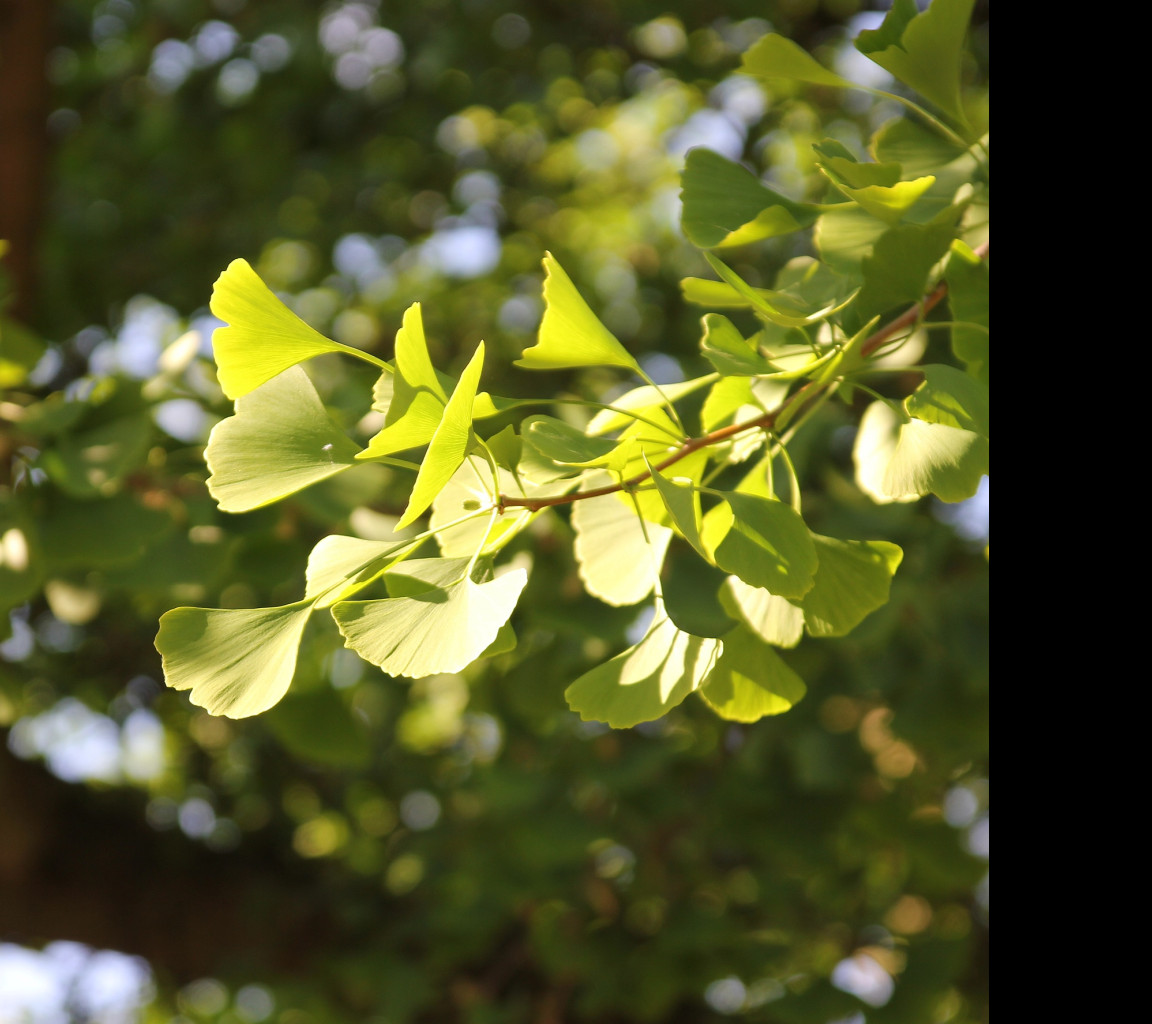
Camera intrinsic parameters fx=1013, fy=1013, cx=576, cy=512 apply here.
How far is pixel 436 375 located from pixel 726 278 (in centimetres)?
10

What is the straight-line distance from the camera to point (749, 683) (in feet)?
1.34

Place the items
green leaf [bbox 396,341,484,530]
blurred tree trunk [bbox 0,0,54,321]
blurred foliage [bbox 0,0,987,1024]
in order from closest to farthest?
green leaf [bbox 396,341,484,530] → blurred foliage [bbox 0,0,987,1024] → blurred tree trunk [bbox 0,0,54,321]

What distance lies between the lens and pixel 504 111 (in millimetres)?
1525

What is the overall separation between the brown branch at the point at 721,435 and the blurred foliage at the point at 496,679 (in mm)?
480

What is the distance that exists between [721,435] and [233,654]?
190mm

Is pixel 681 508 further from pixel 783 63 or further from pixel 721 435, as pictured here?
pixel 783 63

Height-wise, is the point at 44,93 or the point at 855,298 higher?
the point at 855,298

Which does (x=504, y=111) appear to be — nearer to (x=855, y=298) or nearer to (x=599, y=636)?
(x=599, y=636)

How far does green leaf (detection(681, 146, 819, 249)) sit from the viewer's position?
41cm

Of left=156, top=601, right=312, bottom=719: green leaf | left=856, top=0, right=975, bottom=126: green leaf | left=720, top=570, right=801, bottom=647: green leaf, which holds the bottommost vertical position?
left=720, top=570, right=801, bottom=647: green leaf

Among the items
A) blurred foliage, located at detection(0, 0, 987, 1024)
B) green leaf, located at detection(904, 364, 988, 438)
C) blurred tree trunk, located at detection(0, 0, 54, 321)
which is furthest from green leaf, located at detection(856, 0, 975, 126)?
blurred tree trunk, located at detection(0, 0, 54, 321)

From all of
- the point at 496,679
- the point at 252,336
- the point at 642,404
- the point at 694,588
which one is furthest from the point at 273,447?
the point at 496,679

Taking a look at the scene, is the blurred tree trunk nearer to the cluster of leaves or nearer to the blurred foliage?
the blurred foliage
